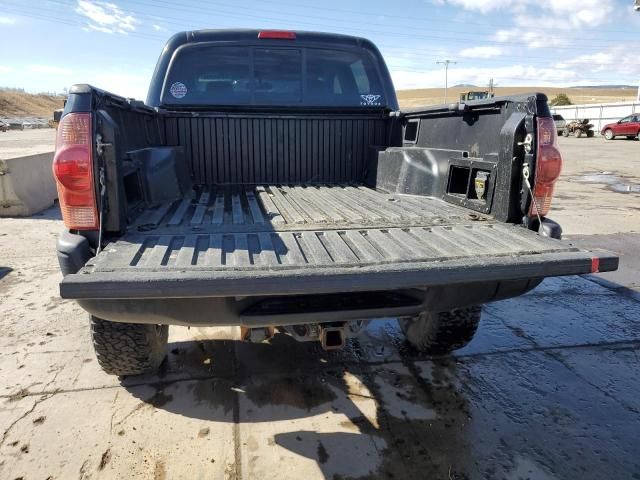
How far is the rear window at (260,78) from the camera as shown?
4.01 m

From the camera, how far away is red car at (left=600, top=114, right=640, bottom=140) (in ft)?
98.7

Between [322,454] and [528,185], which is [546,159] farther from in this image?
[322,454]

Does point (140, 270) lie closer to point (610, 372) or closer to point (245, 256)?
point (245, 256)

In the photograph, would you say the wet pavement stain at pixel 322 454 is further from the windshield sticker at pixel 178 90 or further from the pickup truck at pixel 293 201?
the windshield sticker at pixel 178 90

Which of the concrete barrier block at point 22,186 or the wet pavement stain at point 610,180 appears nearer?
the concrete barrier block at point 22,186

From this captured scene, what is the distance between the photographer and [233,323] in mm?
1955

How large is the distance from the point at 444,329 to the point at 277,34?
2.83 meters

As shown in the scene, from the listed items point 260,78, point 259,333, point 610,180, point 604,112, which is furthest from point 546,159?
point 604,112

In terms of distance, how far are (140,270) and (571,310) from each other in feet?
12.5

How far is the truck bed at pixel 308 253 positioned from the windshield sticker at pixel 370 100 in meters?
1.72

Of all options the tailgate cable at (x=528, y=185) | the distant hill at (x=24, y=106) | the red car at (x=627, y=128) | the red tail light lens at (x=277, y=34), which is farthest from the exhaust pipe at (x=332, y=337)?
the distant hill at (x=24, y=106)

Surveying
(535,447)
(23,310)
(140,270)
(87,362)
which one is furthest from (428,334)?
(23,310)

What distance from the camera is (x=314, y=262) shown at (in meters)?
1.91

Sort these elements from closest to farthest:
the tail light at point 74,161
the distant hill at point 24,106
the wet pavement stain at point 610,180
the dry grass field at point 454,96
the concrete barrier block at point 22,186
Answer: the tail light at point 74,161, the concrete barrier block at point 22,186, the wet pavement stain at point 610,180, the distant hill at point 24,106, the dry grass field at point 454,96
